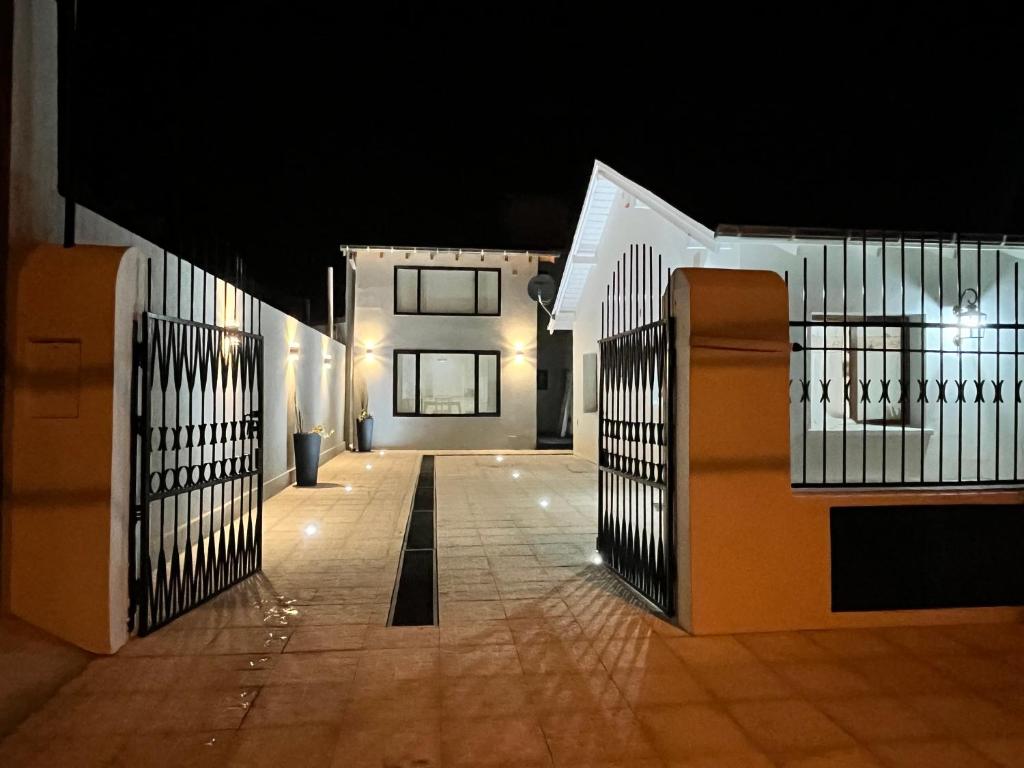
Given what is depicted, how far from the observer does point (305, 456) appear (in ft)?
30.9

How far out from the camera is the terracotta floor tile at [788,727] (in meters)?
2.71

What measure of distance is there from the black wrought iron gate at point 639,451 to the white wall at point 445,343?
33.8 feet

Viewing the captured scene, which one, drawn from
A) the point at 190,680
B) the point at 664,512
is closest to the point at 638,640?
the point at 664,512

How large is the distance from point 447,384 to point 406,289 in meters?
2.48

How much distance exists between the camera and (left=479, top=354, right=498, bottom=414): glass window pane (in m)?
16.0

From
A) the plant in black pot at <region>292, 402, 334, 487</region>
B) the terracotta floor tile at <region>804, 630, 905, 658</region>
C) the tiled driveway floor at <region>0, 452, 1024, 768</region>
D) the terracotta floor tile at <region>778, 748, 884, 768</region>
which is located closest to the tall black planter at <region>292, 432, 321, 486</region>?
the plant in black pot at <region>292, 402, 334, 487</region>

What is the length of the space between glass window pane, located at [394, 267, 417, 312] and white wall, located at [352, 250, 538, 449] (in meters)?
0.22

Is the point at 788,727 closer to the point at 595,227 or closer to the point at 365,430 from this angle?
the point at 595,227

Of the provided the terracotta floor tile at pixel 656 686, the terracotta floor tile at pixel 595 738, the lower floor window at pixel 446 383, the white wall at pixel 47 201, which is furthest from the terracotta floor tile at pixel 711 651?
the lower floor window at pixel 446 383

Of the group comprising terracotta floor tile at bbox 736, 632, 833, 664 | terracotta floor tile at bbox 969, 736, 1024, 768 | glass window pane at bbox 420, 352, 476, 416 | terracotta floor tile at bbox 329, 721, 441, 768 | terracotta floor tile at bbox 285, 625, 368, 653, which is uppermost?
glass window pane at bbox 420, 352, 476, 416

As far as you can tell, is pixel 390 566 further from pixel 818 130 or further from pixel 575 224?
pixel 575 224

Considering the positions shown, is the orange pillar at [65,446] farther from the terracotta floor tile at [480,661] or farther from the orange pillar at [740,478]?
the orange pillar at [740,478]

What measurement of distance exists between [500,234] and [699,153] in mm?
9214

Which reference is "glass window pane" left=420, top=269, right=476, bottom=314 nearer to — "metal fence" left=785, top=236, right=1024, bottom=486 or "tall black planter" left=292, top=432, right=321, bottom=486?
"tall black planter" left=292, top=432, right=321, bottom=486
